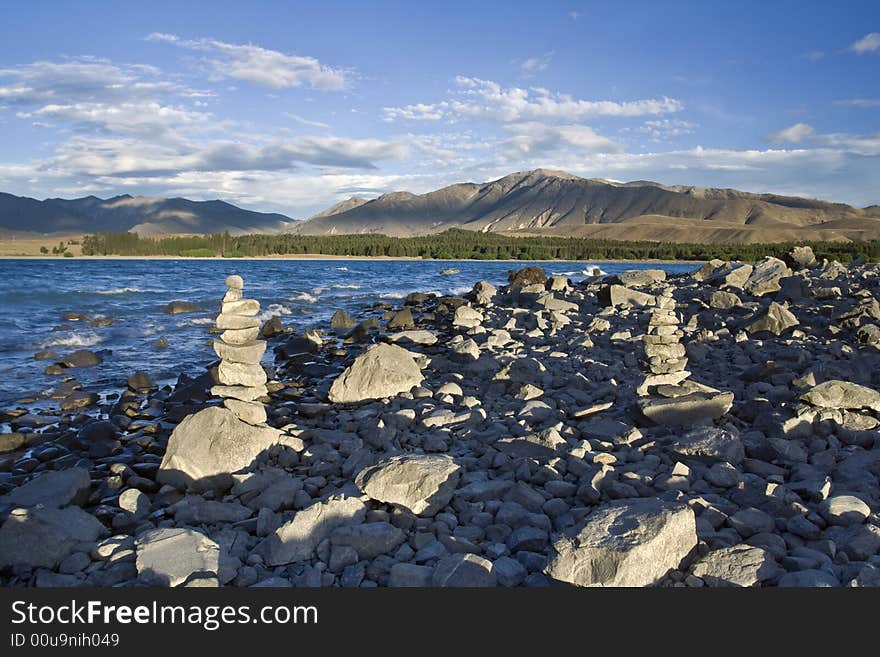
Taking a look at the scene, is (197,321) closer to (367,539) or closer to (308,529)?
(308,529)

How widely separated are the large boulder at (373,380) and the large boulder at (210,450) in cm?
334

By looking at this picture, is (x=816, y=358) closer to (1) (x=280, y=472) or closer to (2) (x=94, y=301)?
(1) (x=280, y=472)

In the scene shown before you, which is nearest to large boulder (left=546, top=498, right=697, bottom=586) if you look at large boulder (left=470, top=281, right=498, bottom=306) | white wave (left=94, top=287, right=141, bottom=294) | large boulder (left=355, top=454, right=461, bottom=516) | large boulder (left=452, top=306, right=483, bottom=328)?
large boulder (left=355, top=454, right=461, bottom=516)

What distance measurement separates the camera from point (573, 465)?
666 centimetres

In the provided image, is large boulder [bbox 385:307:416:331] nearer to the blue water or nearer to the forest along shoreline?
the blue water

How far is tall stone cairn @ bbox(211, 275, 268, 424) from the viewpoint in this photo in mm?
9445

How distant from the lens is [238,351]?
31.4 feet

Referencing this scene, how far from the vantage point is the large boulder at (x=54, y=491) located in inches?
267

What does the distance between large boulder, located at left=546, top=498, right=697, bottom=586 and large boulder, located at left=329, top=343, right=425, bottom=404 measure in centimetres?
699

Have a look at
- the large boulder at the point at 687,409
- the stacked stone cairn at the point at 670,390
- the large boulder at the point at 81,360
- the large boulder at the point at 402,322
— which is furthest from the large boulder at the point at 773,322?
the large boulder at the point at 81,360

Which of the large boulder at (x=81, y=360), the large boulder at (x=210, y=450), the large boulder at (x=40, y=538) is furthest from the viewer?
the large boulder at (x=81, y=360)

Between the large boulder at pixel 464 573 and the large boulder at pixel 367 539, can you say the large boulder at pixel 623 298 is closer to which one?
the large boulder at pixel 367 539

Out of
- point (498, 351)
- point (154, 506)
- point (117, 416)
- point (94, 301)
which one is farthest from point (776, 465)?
point (94, 301)

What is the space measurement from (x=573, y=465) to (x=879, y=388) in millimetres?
6363
